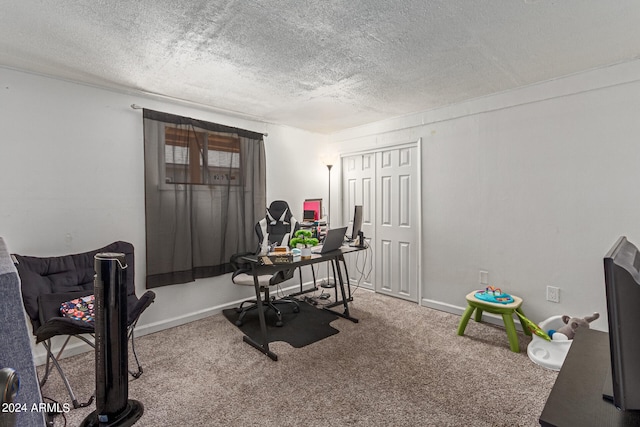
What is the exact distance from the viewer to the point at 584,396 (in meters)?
0.81

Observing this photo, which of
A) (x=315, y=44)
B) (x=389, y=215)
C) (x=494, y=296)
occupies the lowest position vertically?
(x=494, y=296)

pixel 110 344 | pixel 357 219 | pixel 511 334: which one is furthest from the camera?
pixel 357 219

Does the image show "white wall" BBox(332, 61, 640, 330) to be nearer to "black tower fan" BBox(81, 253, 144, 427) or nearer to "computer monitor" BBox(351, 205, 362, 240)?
"computer monitor" BBox(351, 205, 362, 240)

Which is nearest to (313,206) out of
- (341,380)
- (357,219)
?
(357,219)

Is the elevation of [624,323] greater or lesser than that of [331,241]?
greater

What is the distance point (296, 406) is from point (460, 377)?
1.23 metres

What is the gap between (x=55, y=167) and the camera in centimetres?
262

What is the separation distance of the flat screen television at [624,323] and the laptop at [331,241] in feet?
7.91

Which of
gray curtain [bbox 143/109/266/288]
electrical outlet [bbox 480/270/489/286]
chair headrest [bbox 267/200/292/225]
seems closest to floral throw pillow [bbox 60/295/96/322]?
gray curtain [bbox 143/109/266/288]

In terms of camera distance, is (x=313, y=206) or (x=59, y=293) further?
(x=313, y=206)

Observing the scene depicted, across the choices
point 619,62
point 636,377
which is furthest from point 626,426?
point 619,62

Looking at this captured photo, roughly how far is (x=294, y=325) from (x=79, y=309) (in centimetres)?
186

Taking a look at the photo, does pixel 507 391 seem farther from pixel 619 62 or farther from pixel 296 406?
pixel 619 62

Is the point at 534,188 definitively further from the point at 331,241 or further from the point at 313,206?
the point at 313,206
